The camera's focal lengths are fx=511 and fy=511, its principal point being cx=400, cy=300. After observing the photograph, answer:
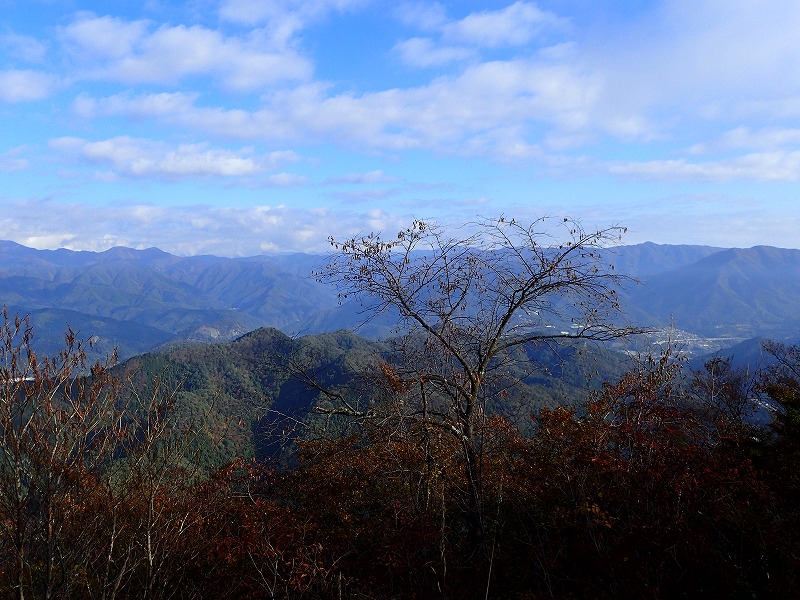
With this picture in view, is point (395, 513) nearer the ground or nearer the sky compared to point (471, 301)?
nearer the ground

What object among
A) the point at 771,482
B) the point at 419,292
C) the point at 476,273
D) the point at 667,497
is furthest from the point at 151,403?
the point at 771,482

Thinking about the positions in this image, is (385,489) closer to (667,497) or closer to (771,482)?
(667,497)

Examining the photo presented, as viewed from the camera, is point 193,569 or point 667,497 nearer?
point 667,497

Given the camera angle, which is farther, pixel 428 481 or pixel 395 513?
pixel 428 481

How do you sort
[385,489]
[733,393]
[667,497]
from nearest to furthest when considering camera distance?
[667,497]
[385,489]
[733,393]

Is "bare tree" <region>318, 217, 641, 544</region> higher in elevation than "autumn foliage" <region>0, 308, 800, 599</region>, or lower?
higher

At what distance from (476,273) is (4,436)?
6.54 meters

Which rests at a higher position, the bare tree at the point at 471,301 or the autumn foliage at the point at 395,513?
the bare tree at the point at 471,301

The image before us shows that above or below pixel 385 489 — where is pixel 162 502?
above

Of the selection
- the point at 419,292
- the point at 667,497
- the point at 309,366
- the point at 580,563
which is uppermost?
the point at 419,292

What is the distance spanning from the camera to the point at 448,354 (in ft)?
29.5

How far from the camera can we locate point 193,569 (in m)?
9.55

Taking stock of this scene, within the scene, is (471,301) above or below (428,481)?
above

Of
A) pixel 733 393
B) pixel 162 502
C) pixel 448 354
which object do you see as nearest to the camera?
pixel 162 502
